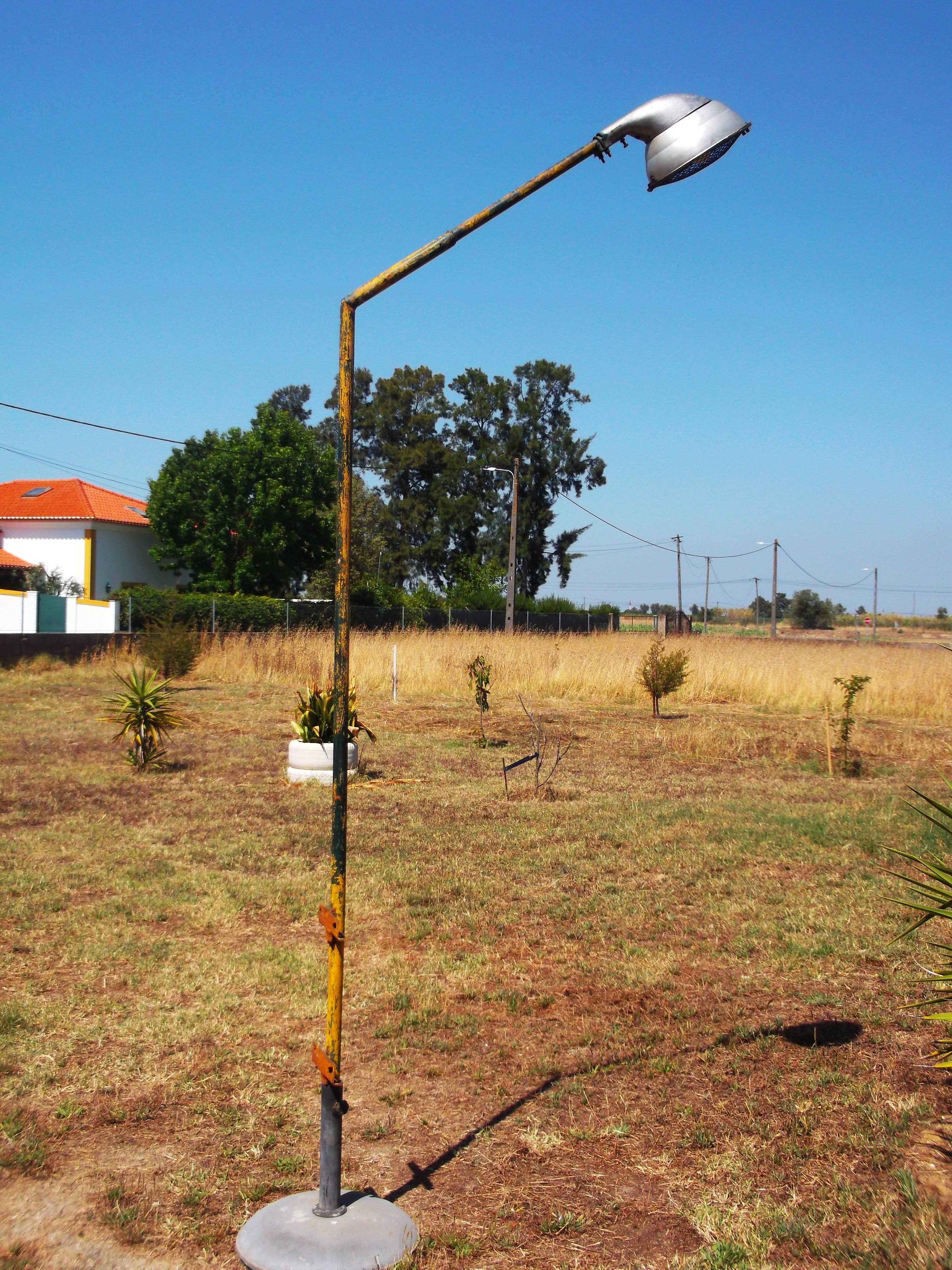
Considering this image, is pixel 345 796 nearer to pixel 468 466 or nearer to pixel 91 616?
pixel 91 616

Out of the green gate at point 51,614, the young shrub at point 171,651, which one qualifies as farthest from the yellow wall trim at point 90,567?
the young shrub at point 171,651

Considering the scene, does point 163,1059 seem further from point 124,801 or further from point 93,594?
point 93,594

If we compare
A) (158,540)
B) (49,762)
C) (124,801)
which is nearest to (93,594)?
(158,540)

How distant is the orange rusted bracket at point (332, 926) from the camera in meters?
3.09

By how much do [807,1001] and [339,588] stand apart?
3.30 m

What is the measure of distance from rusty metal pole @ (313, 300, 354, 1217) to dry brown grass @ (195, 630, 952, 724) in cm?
1691

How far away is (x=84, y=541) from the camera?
41469 millimetres

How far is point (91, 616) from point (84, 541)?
39.4 feet

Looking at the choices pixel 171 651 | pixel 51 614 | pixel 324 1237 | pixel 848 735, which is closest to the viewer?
pixel 324 1237

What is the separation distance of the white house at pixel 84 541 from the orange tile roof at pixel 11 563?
1.86 ft

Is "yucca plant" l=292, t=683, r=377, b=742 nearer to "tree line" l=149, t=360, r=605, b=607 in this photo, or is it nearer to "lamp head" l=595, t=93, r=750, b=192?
"lamp head" l=595, t=93, r=750, b=192

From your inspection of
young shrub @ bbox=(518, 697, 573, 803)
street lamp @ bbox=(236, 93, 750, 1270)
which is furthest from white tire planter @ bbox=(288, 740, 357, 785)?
street lamp @ bbox=(236, 93, 750, 1270)

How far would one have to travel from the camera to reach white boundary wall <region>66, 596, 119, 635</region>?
29.8 metres

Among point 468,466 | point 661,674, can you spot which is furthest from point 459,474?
point 661,674
